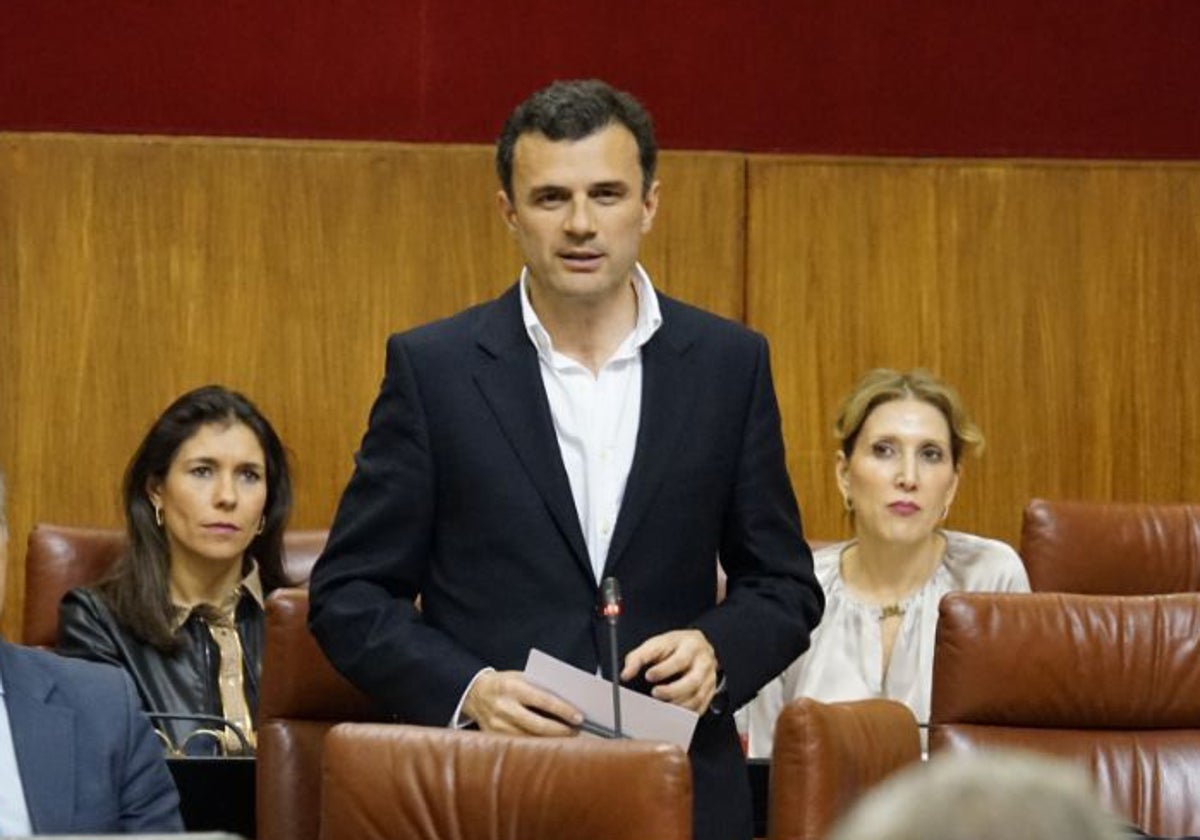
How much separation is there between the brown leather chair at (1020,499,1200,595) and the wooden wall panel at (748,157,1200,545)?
912 millimetres

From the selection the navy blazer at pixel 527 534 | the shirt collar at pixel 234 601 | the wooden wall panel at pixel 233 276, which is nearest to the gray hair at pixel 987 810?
Answer: the navy blazer at pixel 527 534

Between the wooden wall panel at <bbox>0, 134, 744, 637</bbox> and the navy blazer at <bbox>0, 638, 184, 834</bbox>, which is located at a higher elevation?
the wooden wall panel at <bbox>0, 134, 744, 637</bbox>

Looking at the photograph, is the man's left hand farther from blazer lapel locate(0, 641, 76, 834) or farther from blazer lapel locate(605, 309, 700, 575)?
blazer lapel locate(0, 641, 76, 834)

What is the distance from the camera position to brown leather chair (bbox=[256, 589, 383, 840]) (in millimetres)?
2963

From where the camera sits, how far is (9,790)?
8.23ft

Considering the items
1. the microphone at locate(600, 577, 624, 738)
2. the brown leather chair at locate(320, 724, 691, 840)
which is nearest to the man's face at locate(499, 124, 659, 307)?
the microphone at locate(600, 577, 624, 738)

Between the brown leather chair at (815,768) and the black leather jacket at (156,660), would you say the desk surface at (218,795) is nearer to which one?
the brown leather chair at (815,768)

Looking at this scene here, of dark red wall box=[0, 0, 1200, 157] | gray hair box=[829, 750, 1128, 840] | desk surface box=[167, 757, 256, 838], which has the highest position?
dark red wall box=[0, 0, 1200, 157]

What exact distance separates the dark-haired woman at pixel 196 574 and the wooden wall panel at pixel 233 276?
0.74m

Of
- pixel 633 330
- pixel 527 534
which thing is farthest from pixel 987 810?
pixel 633 330

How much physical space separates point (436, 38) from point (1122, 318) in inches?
67.0

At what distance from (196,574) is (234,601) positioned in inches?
3.8

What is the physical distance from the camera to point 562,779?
224 cm

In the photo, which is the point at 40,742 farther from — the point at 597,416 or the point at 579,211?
the point at 579,211
